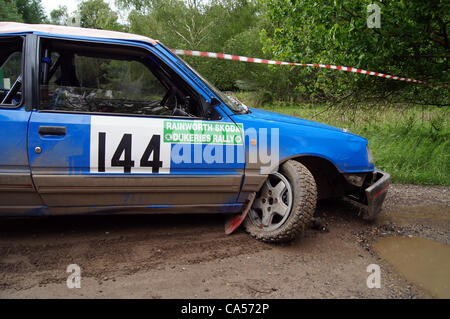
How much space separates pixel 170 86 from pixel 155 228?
58.9 inches

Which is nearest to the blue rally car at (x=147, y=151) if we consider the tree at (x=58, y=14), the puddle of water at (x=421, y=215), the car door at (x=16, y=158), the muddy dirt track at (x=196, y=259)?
the car door at (x=16, y=158)

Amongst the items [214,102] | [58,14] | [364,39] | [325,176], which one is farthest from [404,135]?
[58,14]

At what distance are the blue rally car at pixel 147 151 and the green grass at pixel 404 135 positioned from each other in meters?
2.60

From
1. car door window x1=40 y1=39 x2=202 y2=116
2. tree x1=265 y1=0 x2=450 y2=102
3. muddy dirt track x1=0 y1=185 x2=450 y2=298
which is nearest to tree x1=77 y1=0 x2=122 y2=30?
tree x1=265 y1=0 x2=450 y2=102

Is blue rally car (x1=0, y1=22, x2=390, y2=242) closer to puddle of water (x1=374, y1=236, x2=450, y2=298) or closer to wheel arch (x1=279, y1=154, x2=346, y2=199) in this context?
wheel arch (x1=279, y1=154, x2=346, y2=199)

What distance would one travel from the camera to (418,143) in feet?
20.4

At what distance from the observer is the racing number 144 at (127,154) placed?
2.48 metres

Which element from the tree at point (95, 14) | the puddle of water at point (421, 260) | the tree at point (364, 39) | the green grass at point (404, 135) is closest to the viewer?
the puddle of water at point (421, 260)

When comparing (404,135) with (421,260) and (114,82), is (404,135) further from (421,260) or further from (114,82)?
(114,82)

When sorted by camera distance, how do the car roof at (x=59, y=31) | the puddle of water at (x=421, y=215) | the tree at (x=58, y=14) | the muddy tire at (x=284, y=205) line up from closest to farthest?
1. the car roof at (x=59, y=31)
2. the muddy tire at (x=284, y=205)
3. the puddle of water at (x=421, y=215)
4. the tree at (x=58, y=14)

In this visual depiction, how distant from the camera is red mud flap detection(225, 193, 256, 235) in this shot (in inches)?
115

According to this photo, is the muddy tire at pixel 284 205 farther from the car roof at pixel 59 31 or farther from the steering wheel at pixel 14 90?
the steering wheel at pixel 14 90

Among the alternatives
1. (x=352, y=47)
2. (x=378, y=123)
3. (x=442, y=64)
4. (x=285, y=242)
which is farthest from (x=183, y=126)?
(x=378, y=123)
